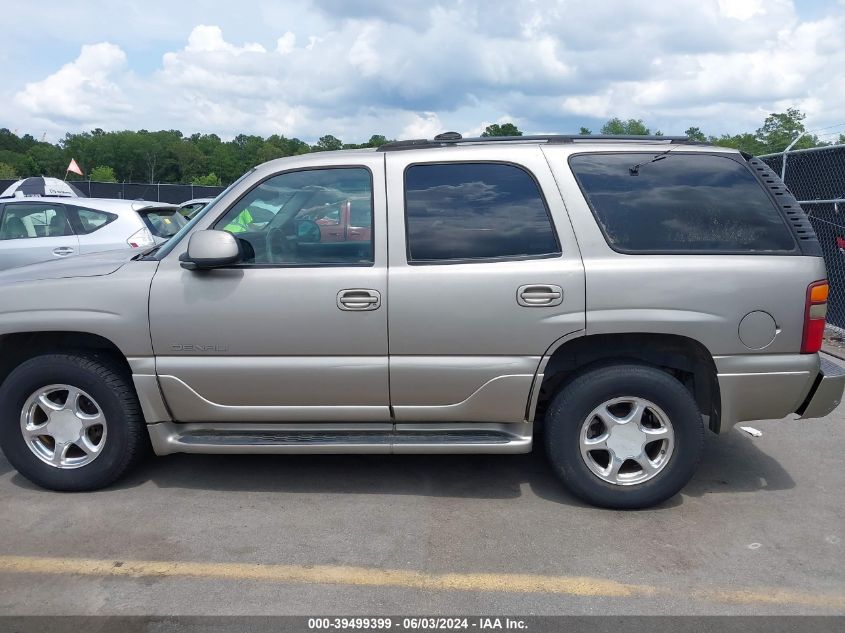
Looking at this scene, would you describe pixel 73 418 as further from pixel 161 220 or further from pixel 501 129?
pixel 501 129

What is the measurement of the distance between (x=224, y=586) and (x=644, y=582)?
187 cm

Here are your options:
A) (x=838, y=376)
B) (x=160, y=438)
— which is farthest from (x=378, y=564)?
→ (x=838, y=376)

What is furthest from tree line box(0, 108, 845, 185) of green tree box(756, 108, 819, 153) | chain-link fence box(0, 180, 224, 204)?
green tree box(756, 108, 819, 153)

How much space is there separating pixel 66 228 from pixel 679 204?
7.21 metres

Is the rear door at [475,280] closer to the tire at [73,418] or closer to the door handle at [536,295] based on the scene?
the door handle at [536,295]

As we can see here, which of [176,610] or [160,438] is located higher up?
[160,438]

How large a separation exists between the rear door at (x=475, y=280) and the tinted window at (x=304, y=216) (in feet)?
0.70

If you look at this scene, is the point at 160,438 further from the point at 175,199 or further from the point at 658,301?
the point at 175,199

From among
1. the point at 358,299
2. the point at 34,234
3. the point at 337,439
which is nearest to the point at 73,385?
the point at 337,439

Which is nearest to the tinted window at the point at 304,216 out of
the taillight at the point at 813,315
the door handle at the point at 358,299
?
the door handle at the point at 358,299

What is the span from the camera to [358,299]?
365cm

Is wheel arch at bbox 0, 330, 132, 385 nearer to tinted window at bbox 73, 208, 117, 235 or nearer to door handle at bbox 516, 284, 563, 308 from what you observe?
door handle at bbox 516, 284, 563, 308

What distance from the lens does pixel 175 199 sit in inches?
1288

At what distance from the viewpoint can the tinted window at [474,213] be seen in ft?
12.2
